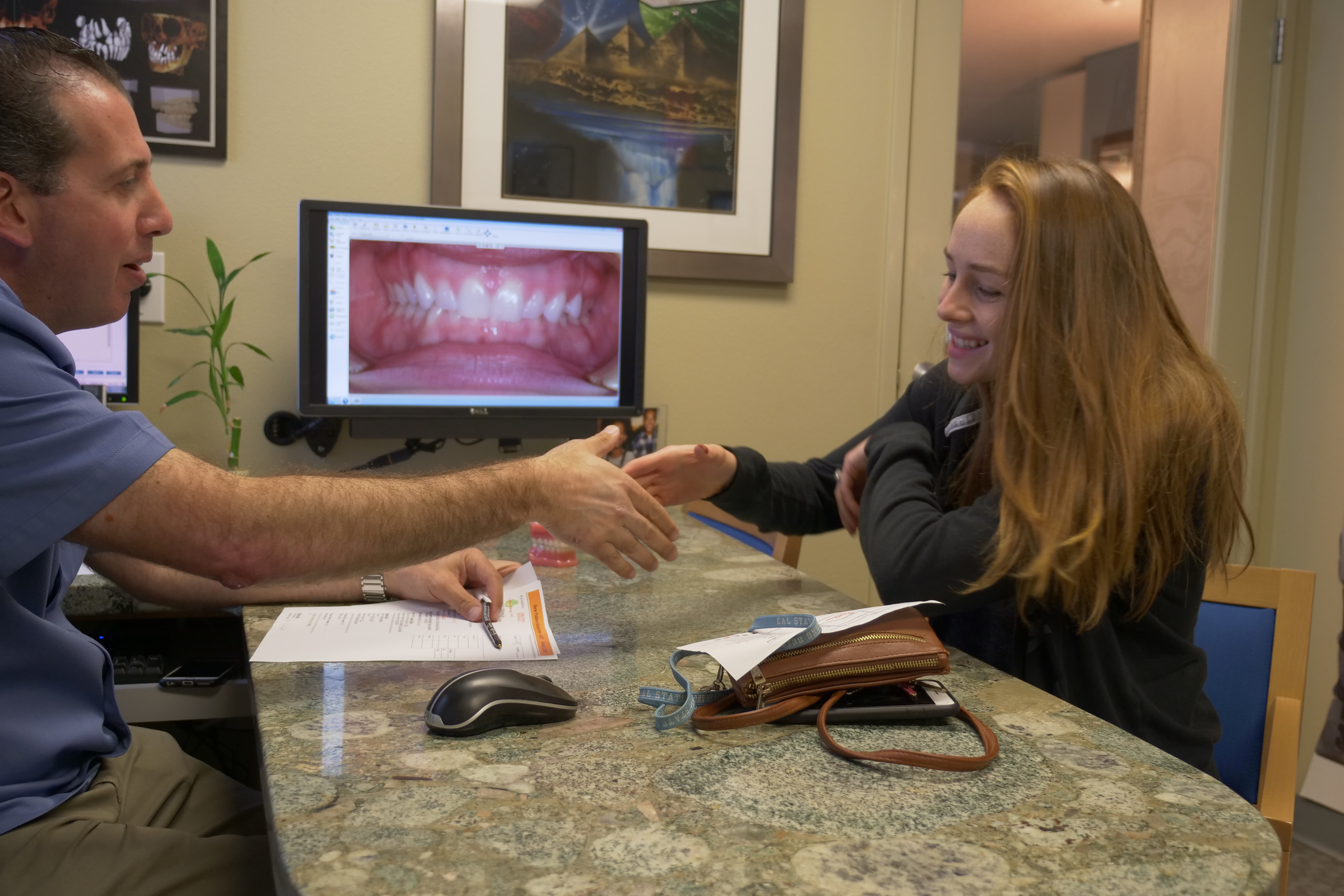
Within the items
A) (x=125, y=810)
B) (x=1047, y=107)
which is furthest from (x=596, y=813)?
(x=1047, y=107)

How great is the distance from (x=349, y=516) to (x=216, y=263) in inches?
47.1

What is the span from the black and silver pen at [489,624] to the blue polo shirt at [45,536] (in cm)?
39

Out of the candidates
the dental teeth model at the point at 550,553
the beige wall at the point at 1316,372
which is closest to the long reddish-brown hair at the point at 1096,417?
the dental teeth model at the point at 550,553

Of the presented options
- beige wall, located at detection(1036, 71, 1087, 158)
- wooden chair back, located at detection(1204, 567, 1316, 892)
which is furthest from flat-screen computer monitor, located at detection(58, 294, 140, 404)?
beige wall, located at detection(1036, 71, 1087, 158)

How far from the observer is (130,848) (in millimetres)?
890

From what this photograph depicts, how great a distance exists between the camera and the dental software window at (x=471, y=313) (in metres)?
1.96

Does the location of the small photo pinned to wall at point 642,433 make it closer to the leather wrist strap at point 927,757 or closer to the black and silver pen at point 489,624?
the black and silver pen at point 489,624

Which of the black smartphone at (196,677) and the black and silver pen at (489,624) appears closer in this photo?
the black and silver pen at (489,624)

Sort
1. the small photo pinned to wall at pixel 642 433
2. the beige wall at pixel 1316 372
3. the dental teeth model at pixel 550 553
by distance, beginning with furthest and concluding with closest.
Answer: the beige wall at pixel 1316 372 → the small photo pinned to wall at pixel 642 433 → the dental teeth model at pixel 550 553

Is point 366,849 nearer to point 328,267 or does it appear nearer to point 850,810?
point 850,810

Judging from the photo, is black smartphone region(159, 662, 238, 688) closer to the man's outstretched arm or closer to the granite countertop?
the granite countertop

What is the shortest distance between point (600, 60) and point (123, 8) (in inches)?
36.7

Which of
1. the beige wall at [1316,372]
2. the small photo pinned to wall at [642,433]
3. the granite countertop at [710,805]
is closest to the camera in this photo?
the granite countertop at [710,805]

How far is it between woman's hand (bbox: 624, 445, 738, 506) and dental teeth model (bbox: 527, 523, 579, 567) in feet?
0.54
